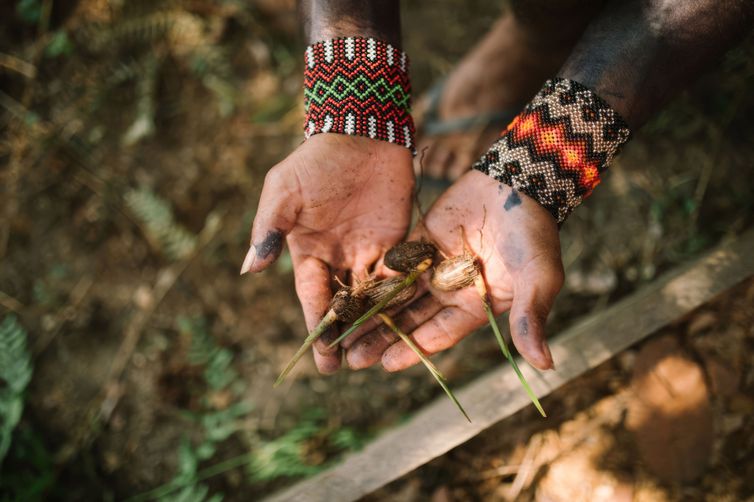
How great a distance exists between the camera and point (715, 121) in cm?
301

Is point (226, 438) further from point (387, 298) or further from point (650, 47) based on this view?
point (650, 47)

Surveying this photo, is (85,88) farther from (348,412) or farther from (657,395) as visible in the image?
(657,395)

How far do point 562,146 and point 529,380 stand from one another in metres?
1.04

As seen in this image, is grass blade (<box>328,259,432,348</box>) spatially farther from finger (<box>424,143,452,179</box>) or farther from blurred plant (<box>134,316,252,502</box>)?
finger (<box>424,143,452,179</box>)

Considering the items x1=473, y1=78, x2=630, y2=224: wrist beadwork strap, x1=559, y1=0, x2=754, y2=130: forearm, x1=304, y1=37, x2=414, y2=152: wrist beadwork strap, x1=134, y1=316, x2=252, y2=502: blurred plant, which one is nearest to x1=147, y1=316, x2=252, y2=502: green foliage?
x1=134, y1=316, x2=252, y2=502: blurred plant

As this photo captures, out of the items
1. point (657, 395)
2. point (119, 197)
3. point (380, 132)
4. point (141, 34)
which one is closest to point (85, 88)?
point (141, 34)

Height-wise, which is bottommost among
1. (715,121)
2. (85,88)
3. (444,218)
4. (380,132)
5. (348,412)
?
(348,412)

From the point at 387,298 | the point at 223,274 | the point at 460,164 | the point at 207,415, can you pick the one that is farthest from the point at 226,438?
the point at 460,164

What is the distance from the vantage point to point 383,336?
7.12ft

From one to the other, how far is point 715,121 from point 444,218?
197 centimetres

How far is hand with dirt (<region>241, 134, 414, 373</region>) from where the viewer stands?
197cm

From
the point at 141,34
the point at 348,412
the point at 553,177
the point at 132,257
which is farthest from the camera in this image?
the point at 141,34

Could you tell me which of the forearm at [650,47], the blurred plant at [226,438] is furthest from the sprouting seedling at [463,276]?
the blurred plant at [226,438]

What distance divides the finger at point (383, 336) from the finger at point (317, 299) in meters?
0.08
